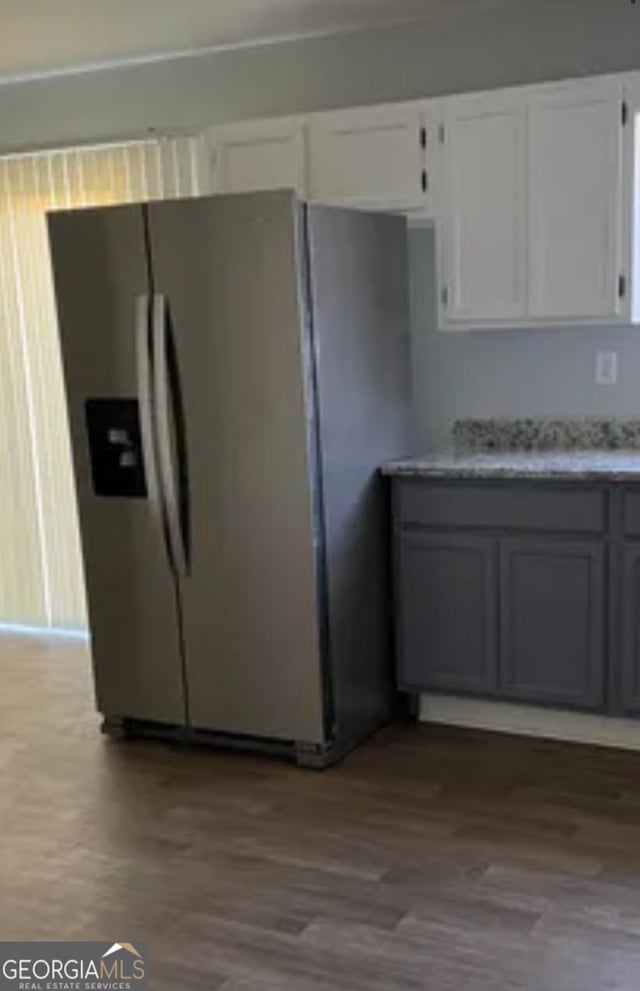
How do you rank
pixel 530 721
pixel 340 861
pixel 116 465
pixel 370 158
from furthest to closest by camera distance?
1. pixel 370 158
2. pixel 530 721
3. pixel 116 465
4. pixel 340 861

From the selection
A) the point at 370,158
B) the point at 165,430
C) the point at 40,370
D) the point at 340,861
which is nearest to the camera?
the point at 340,861

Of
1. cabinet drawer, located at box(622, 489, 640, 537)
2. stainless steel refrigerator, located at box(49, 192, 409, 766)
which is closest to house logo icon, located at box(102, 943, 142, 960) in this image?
stainless steel refrigerator, located at box(49, 192, 409, 766)

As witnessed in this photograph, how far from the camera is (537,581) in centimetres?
344

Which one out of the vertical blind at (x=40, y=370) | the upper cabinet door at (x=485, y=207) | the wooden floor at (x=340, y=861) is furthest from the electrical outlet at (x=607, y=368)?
the vertical blind at (x=40, y=370)

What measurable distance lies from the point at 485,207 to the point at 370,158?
46cm

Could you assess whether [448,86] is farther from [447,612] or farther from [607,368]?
[447,612]

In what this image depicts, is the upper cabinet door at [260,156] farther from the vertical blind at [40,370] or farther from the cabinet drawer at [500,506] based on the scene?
the cabinet drawer at [500,506]

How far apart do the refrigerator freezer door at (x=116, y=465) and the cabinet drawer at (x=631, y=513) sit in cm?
147

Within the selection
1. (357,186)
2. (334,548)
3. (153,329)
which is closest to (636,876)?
(334,548)

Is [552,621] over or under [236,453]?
under

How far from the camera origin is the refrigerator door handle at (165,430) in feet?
11.0

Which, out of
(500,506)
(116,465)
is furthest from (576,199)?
(116,465)

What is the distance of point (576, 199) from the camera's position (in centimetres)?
347

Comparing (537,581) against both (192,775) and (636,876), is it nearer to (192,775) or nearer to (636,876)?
(636,876)
